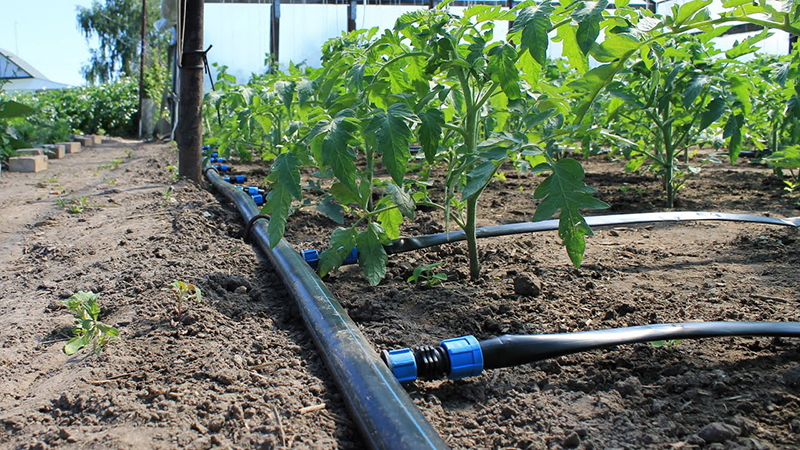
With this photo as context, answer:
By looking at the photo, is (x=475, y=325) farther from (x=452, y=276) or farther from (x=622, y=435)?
(x=622, y=435)

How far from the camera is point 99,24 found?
43.5 meters

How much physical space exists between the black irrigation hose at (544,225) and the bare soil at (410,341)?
6 centimetres

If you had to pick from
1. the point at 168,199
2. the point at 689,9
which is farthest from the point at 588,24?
the point at 168,199

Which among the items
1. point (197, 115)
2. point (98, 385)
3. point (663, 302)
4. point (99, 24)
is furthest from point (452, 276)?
point (99, 24)

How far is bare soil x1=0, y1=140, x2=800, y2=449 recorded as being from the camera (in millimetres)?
1248

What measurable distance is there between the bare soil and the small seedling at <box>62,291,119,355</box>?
0.14 ft

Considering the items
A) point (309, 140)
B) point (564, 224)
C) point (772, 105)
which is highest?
point (772, 105)

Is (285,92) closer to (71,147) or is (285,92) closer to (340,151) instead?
(340,151)

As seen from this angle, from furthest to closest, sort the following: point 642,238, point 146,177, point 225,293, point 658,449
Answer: point 146,177 < point 642,238 < point 225,293 < point 658,449

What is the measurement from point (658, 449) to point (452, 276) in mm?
1175

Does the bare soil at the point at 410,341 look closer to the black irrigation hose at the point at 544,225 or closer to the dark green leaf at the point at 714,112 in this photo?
the black irrigation hose at the point at 544,225

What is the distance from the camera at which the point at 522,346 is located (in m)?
1.54

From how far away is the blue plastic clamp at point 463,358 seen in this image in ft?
4.83

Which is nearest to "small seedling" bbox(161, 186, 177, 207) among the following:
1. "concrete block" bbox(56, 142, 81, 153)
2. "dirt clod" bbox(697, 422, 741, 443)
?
"dirt clod" bbox(697, 422, 741, 443)
